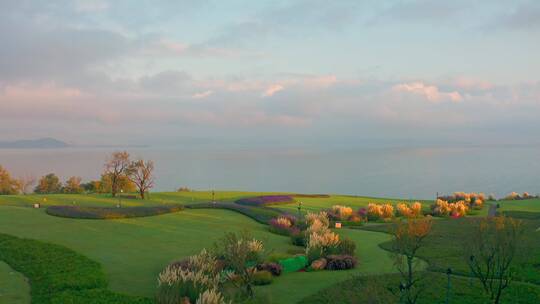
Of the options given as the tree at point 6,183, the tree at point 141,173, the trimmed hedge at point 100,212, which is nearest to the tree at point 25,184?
the tree at point 6,183

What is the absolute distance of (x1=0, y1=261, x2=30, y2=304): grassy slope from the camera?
434 inches

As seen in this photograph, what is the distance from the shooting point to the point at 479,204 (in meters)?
38.9

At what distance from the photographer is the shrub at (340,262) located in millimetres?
15930

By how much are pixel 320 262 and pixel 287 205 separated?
21220 mm

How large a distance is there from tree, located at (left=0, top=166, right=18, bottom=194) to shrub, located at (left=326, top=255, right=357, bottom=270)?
52.8 metres

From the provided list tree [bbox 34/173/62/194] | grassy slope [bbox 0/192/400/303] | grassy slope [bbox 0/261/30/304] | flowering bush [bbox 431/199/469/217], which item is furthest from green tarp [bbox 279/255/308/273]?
tree [bbox 34/173/62/194]

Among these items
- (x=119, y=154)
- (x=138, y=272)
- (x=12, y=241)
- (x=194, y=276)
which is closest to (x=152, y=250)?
(x=138, y=272)

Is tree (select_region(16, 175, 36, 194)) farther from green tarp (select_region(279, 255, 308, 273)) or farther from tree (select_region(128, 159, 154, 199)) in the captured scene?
green tarp (select_region(279, 255, 308, 273))

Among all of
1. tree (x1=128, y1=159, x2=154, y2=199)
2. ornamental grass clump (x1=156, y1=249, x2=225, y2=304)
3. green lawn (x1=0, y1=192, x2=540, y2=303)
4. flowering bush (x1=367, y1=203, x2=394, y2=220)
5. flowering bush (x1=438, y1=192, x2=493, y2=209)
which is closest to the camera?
ornamental grass clump (x1=156, y1=249, x2=225, y2=304)

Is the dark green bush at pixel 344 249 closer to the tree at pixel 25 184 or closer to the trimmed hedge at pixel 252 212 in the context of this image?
the trimmed hedge at pixel 252 212

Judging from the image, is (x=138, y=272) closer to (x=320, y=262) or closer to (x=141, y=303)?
(x=141, y=303)

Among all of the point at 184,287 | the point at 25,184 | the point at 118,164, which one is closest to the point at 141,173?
the point at 118,164

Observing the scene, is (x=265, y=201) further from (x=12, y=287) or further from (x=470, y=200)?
(x=12, y=287)

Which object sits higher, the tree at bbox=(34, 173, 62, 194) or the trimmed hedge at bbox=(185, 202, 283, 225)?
the tree at bbox=(34, 173, 62, 194)
